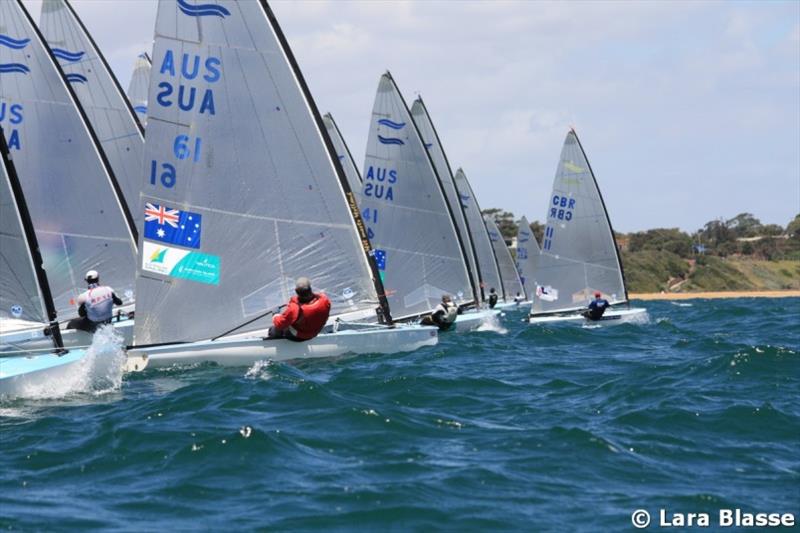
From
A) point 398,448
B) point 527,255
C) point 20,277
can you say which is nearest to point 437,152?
point 527,255

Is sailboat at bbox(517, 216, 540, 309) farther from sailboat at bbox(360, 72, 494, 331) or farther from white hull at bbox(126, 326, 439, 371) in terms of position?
white hull at bbox(126, 326, 439, 371)

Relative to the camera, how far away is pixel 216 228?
17438mm

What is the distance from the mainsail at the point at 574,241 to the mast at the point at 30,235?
20329 millimetres

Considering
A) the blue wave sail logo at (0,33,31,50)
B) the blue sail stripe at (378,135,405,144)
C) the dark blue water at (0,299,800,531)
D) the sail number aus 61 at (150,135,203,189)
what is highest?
the blue wave sail logo at (0,33,31,50)

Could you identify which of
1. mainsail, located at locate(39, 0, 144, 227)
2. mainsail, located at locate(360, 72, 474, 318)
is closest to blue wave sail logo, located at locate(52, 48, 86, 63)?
mainsail, located at locate(39, 0, 144, 227)

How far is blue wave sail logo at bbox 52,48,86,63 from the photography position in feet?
91.9

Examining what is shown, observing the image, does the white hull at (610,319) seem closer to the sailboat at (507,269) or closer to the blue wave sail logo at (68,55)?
the blue wave sail logo at (68,55)

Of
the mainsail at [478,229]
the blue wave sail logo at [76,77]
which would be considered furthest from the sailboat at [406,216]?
the mainsail at [478,229]

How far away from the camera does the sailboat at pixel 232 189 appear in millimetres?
17297

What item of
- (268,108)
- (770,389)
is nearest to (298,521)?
(770,389)

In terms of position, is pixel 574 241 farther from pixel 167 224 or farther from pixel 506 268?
pixel 506 268

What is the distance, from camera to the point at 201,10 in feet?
57.6

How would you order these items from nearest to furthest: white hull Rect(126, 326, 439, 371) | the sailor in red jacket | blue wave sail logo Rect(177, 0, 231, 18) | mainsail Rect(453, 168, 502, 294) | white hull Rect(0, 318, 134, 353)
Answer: white hull Rect(0, 318, 134, 353) < white hull Rect(126, 326, 439, 371) < the sailor in red jacket < blue wave sail logo Rect(177, 0, 231, 18) < mainsail Rect(453, 168, 502, 294)

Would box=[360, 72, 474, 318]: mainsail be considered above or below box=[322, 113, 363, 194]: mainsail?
below
